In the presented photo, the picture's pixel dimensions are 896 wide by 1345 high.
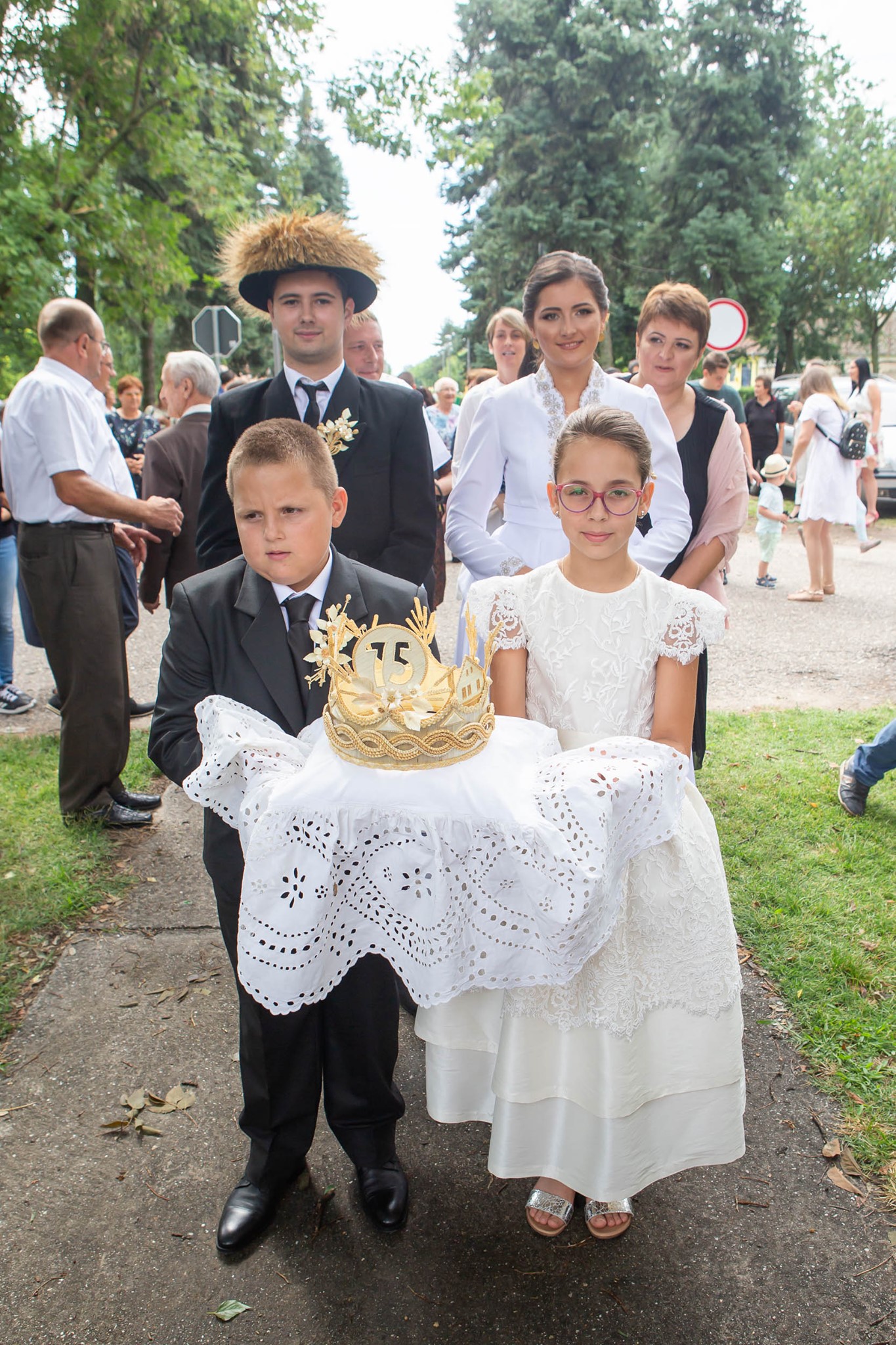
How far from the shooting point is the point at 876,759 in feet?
14.7

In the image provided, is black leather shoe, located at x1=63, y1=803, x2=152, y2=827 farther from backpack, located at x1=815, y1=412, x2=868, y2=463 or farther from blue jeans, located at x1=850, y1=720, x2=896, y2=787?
backpack, located at x1=815, y1=412, x2=868, y2=463

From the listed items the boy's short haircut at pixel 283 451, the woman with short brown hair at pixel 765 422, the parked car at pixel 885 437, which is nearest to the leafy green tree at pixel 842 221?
the parked car at pixel 885 437

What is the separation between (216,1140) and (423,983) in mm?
1237

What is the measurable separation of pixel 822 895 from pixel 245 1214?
260cm

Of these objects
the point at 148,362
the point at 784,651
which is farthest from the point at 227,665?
the point at 148,362

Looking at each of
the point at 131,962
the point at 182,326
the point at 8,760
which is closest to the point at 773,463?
the point at 8,760

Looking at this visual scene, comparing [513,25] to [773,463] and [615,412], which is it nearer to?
[773,463]

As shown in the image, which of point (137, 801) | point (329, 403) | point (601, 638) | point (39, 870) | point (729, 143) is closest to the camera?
point (601, 638)

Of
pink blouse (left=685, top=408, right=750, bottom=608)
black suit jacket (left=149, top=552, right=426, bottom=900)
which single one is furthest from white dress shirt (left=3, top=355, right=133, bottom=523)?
pink blouse (left=685, top=408, right=750, bottom=608)

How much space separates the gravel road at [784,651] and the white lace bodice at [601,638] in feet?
14.2

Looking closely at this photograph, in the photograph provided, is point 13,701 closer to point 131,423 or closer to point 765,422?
point 131,423

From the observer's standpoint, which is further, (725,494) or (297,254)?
(725,494)

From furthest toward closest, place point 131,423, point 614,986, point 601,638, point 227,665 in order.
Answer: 1. point 131,423
2. point 601,638
3. point 227,665
4. point 614,986

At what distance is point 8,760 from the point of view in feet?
18.3
